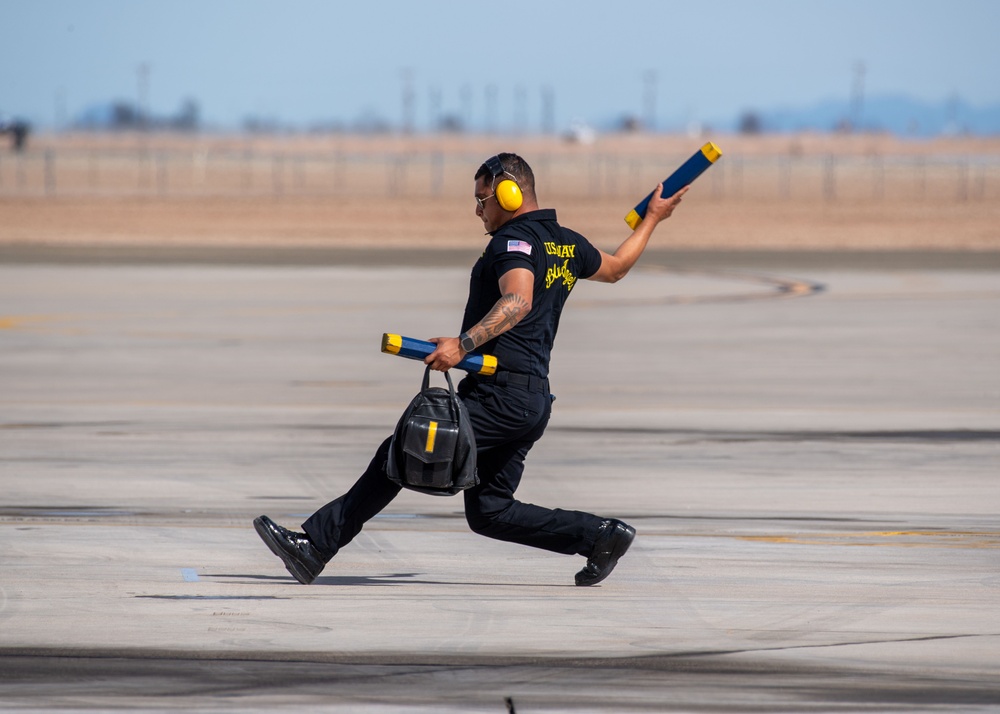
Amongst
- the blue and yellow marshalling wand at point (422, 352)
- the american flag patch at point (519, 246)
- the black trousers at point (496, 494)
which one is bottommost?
the black trousers at point (496, 494)

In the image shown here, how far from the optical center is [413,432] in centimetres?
589

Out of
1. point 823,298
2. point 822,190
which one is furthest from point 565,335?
point 822,190

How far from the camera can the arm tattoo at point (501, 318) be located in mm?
5832

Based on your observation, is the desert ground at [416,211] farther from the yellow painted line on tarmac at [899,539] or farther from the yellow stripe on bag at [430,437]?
the yellow stripe on bag at [430,437]

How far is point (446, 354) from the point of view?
5.80 m

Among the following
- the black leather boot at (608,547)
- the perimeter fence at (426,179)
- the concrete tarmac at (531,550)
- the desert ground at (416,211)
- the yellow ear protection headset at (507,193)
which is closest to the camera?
the concrete tarmac at (531,550)

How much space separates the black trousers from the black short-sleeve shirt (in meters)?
0.14

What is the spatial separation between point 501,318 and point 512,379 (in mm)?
377

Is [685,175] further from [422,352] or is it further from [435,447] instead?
[435,447]

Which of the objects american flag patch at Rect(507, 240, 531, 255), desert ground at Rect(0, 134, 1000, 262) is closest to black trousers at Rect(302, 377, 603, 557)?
american flag patch at Rect(507, 240, 531, 255)

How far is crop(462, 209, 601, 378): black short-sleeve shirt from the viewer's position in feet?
19.8

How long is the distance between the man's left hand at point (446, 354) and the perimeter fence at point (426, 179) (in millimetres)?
47966

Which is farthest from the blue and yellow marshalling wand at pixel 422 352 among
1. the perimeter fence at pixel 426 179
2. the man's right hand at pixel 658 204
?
the perimeter fence at pixel 426 179

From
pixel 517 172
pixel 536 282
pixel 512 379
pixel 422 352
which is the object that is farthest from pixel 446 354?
pixel 517 172
